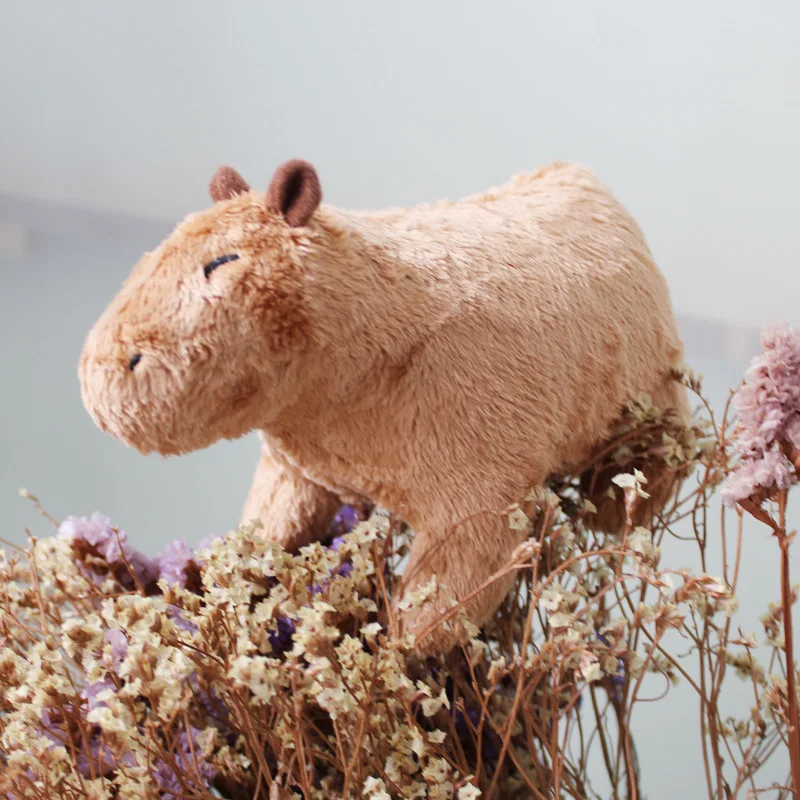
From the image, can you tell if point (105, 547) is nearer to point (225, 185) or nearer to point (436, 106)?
point (225, 185)

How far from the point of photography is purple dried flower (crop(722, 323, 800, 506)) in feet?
1.27

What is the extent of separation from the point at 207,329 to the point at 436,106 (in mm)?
586

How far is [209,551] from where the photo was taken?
43 centimetres

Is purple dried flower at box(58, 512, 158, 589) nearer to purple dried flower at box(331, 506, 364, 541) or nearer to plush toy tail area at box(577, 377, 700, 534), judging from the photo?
purple dried flower at box(331, 506, 364, 541)

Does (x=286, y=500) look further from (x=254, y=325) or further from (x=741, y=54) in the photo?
(x=741, y=54)

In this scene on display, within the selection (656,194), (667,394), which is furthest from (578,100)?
(667,394)

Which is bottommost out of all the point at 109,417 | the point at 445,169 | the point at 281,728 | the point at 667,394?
the point at 281,728

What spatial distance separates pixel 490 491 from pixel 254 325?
158mm

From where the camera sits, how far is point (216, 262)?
1.42 ft

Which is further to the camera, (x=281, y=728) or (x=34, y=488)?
(x=34, y=488)

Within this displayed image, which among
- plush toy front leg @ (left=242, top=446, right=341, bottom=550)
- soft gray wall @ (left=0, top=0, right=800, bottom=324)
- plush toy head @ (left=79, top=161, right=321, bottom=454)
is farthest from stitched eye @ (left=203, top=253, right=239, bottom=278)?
soft gray wall @ (left=0, top=0, right=800, bottom=324)

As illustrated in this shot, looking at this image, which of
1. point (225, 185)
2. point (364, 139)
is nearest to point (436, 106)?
point (364, 139)

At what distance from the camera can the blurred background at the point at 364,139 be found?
34.9 inches

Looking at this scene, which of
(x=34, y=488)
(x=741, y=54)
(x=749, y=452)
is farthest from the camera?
(x=34, y=488)
